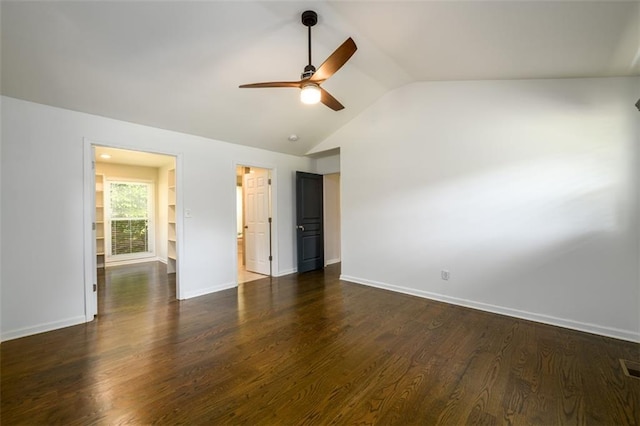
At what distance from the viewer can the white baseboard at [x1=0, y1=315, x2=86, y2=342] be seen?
2.69 meters

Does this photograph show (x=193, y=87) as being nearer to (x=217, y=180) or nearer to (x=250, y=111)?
(x=250, y=111)

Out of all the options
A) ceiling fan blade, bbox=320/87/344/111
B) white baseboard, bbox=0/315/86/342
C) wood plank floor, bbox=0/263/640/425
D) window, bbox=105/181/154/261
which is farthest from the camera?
window, bbox=105/181/154/261

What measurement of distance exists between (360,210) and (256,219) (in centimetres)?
222

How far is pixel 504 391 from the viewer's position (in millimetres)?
1931

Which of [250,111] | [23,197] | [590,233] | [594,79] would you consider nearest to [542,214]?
[590,233]

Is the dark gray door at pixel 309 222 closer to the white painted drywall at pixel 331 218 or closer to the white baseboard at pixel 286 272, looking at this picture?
the white baseboard at pixel 286 272

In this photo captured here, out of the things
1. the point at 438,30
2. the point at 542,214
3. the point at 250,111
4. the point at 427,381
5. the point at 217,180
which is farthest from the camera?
the point at 217,180

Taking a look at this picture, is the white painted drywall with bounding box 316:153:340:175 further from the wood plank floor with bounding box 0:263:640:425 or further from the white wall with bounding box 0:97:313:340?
Answer: the wood plank floor with bounding box 0:263:640:425

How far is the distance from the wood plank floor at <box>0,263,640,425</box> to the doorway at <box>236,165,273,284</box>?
6.23ft

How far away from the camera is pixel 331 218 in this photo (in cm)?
635

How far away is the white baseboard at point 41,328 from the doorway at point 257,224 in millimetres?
2288

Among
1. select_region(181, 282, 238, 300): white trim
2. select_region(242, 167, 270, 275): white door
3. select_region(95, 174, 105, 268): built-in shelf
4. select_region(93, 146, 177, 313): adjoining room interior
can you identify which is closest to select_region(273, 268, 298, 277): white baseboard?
select_region(242, 167, 270, 275): white door

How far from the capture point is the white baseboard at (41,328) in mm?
2689

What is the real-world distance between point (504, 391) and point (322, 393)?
1323 millimetres
